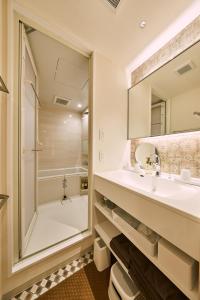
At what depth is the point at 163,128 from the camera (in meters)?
1.22

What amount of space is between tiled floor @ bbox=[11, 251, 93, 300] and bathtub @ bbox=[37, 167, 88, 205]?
142cm

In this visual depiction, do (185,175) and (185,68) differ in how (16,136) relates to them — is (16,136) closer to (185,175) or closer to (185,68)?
(185,175)

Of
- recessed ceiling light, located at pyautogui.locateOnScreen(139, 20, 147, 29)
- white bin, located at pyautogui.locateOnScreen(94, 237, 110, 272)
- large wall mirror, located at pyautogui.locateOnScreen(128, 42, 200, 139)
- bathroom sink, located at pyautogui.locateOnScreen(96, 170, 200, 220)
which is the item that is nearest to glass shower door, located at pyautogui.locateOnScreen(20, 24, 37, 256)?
white bin, located at pyautogui.locateOnScreen(94, 237, 110, 272)

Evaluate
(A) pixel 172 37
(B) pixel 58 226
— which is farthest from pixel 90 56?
(B) pixel 58 226

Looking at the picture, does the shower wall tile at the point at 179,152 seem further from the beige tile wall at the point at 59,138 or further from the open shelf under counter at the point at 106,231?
the beige tile wall at the point at 59,138

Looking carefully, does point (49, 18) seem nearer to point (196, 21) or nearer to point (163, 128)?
point (196, 21)

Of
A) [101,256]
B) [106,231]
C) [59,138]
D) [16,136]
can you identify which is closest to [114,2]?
[16,136]

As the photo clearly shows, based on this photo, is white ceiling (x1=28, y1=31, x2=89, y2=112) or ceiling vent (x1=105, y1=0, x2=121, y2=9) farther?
white ceiling (x1=28, y1=31, x2=89, y2=112)

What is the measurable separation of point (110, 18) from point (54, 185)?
8.45ft

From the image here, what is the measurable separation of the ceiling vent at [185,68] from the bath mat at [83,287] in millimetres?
1935

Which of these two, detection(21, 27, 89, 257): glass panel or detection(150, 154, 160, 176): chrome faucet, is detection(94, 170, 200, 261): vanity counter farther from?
detection(21, 27, 89, 257): glass panel

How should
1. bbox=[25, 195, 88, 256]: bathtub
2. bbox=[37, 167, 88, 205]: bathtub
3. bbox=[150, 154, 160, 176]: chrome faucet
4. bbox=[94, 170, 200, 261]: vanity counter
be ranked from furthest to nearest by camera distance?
bbox=[37, 167, 88, 205]: bathtub
bbox=[25, 195, 88, 256]: bathtub
bbox=[150, 154, 160, 176]: chrome faucet
bbox=[94, 170, 200, 261]: vanity counter

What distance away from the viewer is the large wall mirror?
3.28 ft

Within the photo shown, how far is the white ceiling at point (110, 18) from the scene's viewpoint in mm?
923
